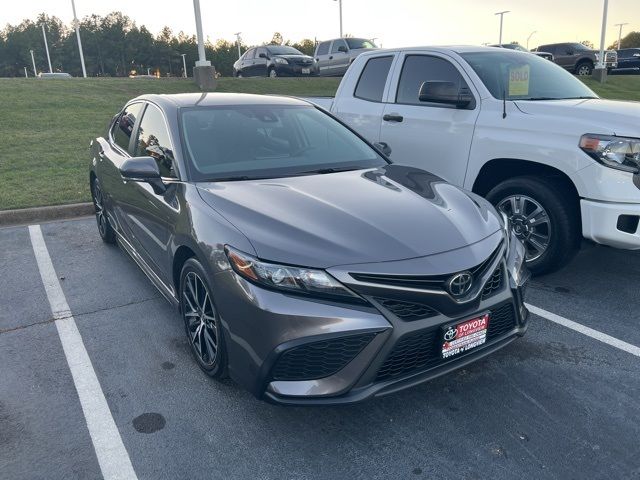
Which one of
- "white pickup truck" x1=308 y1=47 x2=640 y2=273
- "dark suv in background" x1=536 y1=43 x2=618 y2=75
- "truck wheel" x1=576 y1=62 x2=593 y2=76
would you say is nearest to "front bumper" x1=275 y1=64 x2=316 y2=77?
"dark suv in background" x1=536 y1=43 x2=618 y2=75

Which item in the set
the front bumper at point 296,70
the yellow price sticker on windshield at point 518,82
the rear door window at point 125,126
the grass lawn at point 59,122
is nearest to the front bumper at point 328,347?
the rear door window at point 125,126

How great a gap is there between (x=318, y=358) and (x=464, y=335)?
73 cm

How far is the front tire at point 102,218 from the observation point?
214 inches

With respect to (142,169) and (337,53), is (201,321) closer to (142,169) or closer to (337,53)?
(142,169)

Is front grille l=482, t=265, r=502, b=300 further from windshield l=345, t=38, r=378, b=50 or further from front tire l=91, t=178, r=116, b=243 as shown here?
windshield l=345, t=38, r=378, b=50

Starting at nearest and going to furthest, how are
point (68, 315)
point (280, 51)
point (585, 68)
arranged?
point (68, 315) → point (280, 51) → point (585, 68)

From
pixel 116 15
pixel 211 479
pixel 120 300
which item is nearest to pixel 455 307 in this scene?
pixel 211 479

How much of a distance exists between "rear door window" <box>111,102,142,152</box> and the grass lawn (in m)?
2.19

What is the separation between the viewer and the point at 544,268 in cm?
446

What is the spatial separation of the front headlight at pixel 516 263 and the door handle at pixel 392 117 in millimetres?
2550

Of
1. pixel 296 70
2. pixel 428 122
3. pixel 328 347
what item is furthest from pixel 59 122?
pixel 296 70

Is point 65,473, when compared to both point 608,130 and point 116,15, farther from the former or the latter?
point 116,15

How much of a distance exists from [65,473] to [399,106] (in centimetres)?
438

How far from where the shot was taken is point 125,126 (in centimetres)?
484
